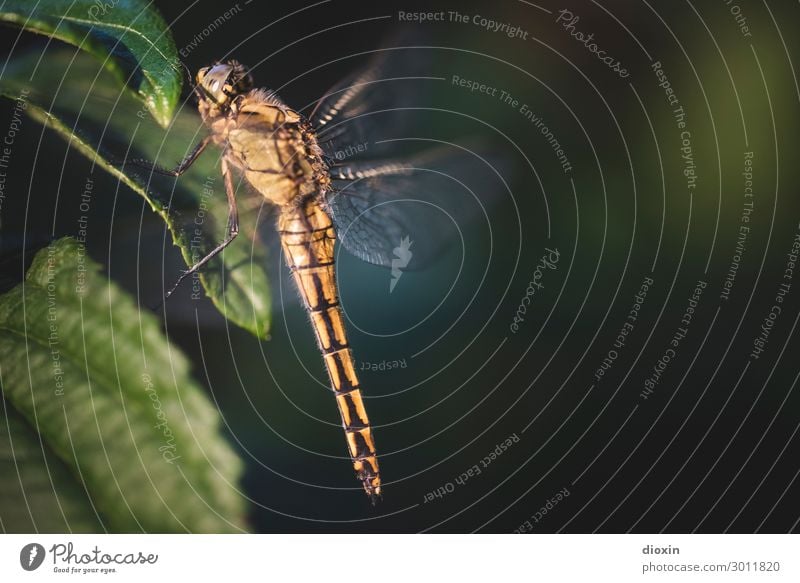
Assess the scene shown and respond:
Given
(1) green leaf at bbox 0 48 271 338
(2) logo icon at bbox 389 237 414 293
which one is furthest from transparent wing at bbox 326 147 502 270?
(1) green leaf at bbox 0 48 271 338

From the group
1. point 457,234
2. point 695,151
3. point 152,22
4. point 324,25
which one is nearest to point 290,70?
point 324,25

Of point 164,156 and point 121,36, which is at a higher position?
point 121,36

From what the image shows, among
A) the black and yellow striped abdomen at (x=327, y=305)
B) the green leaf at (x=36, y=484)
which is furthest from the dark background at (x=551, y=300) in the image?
the green leaf at (x=36, y=484)

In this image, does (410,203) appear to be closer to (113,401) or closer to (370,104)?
(370,104)

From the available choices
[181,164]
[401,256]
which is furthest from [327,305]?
[181,164]
